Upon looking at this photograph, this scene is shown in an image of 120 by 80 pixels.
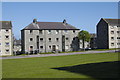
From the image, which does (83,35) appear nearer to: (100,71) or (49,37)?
(49,37)

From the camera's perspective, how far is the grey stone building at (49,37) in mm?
73375

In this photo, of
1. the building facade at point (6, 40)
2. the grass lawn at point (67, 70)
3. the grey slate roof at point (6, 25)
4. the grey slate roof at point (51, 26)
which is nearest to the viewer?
the grass lawn at point (67, 70)

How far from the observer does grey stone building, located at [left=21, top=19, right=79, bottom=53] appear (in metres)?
73.4

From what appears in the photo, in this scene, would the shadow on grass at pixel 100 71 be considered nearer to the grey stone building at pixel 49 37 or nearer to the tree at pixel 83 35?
the grey stone building at pixel 49 37

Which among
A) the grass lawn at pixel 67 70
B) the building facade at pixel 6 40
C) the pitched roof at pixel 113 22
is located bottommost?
the grass lawn at pixel 67 70

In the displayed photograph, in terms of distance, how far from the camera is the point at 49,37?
75.0 m

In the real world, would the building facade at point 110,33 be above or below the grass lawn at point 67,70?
above

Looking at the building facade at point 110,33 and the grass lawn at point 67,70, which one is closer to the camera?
the grass lawn at point 67,70

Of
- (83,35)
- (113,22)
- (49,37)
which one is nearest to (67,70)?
Answer: (49,37)

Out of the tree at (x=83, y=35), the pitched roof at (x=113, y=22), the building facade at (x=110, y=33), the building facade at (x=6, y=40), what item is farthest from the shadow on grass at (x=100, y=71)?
the pitched roof at (x=113, y=22)

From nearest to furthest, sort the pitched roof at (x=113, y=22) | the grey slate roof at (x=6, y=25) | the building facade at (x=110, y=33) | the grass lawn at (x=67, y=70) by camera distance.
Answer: the grass lawn at (x=67, y=70) < the grey slate roof at (x=6, y=25) < the building facade at (x=110, y=33) < the pitched roof at (x=113, y=22)

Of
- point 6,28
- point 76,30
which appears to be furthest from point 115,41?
point 6,28

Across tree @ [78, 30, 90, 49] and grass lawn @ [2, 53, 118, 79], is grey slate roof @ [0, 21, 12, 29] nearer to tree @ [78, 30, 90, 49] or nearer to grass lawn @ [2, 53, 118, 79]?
tree @ [78, 30, 90, 49]

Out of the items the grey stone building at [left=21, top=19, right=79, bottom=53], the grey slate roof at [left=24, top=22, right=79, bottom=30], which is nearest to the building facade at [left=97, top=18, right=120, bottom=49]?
the grey stone building at [left=21, top=19, right=79, bottom=53]
